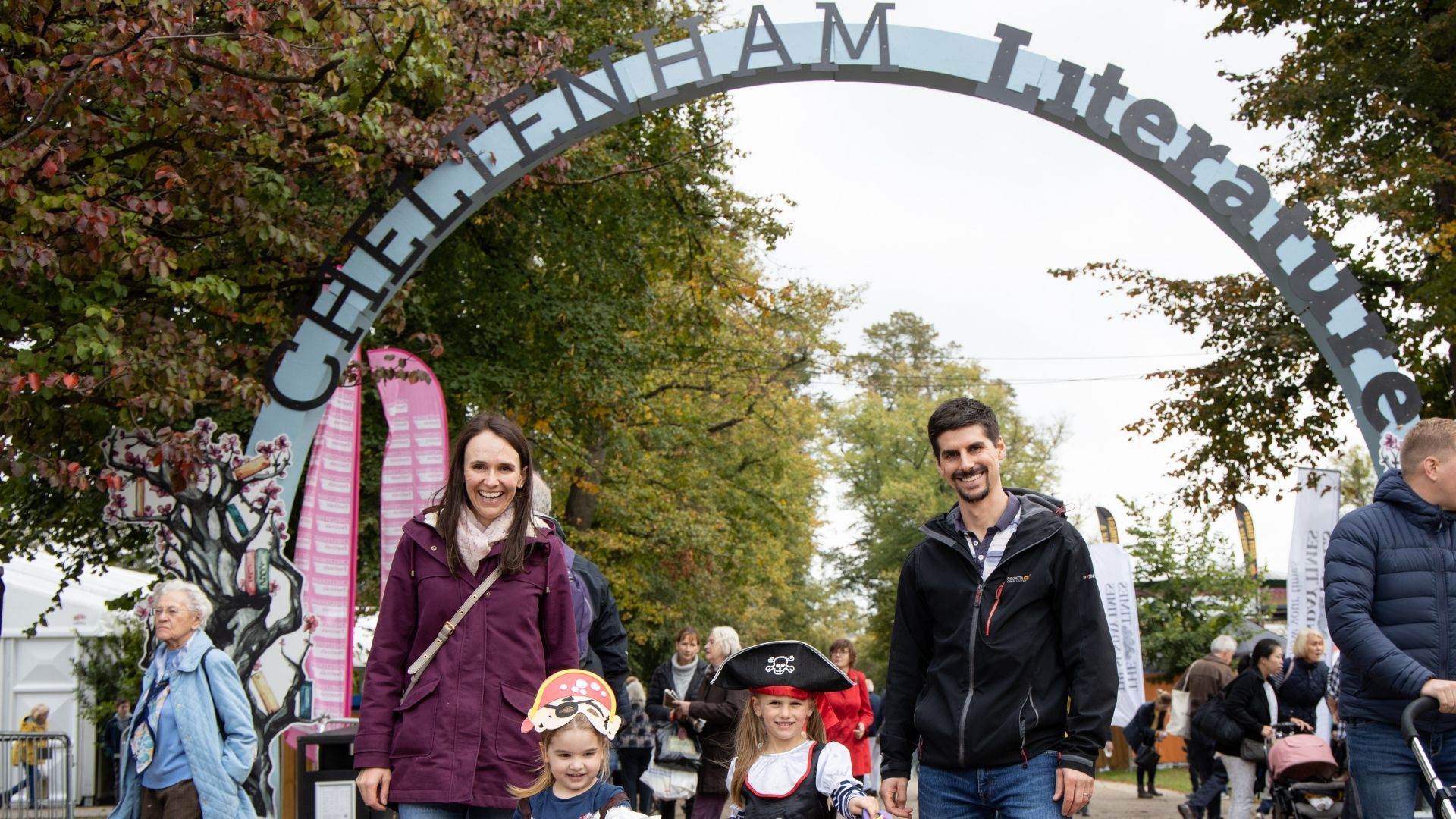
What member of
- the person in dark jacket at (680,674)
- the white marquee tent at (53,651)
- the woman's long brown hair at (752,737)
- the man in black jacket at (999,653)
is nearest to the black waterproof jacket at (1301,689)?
the person in dark jacket at (680,674)

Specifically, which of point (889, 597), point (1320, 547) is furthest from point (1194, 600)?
point (889, 597)

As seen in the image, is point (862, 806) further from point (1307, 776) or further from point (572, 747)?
point (1307, 776)

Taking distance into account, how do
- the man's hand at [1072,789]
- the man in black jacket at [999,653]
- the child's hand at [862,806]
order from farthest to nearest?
the child's hand at [862,806], the man in black jacket at [999,653], the man's hand at [1072,789]

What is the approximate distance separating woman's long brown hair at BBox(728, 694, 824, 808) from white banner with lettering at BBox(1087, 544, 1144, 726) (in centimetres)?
1453

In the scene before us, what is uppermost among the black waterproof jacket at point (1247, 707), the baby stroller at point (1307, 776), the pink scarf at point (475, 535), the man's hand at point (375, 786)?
the pink scarf at point (475, 535)

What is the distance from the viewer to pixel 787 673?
20.5ft

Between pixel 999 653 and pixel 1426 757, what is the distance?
1.68m

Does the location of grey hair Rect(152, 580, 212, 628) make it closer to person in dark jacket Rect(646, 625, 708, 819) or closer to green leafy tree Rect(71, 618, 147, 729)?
person in dark jacket Rect(646, 625, 708, 819)

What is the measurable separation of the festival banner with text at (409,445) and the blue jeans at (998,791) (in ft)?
26.0

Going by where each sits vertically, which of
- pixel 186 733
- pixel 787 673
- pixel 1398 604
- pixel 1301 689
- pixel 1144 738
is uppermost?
pixel 1398 604

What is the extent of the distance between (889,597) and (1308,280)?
48.3 metres

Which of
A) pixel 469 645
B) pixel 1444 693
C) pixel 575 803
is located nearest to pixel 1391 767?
pixel 1444 693

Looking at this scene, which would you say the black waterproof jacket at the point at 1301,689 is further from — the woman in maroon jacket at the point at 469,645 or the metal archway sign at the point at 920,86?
the woman in maroon jacket at the point at 469,645

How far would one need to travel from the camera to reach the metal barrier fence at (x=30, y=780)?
13.6 m
